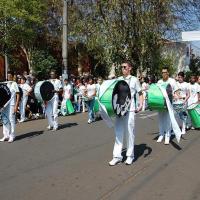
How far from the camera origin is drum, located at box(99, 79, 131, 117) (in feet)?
28.3

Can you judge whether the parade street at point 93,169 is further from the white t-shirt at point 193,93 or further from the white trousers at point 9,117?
the white t-shirt at point 193,93

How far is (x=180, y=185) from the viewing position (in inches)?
291

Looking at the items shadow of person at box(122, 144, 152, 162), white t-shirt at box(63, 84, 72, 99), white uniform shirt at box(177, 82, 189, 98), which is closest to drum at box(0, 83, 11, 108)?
shadow of person at box(122, 144, 152, 162)

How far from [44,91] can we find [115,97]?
612 centimetres

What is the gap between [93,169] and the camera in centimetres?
861

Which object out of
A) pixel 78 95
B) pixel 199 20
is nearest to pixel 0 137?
pixel 78 95

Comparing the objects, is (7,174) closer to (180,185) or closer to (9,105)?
(180,185)

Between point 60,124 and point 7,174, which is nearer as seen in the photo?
point 7,174

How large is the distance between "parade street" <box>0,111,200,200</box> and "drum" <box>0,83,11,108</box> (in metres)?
1.02

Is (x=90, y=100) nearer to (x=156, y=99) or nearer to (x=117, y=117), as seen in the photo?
(x=156, y=99)

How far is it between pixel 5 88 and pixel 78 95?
1074 cm

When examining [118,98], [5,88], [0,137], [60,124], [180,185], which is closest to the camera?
[180,185]

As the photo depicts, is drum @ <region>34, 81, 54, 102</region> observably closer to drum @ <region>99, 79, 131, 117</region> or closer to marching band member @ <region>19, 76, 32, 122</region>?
marching band member @ <region>19, 76, 32, 122</region>

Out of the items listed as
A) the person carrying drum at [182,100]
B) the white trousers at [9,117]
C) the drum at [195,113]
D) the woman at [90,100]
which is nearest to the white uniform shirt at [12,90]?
the white trousers at [9,117]
